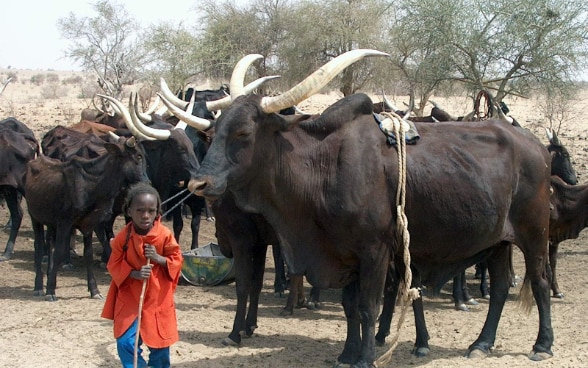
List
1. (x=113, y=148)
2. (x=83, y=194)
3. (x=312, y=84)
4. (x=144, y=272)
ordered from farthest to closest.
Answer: (x=83, y=194) → (x=113, y=148) → (x=312, y=84) → (x=144, y=272)

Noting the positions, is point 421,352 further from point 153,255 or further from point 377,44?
point 377,44

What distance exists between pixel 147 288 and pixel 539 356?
Result: 3.49 m

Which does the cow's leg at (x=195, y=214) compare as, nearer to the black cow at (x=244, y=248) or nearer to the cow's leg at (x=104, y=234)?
the cow's leg at (x=104, y=234)

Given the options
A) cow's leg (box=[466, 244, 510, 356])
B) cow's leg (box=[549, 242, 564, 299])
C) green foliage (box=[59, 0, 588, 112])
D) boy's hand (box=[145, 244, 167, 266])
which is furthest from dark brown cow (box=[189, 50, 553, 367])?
green foliage (box=[59, 0, 588, 112])

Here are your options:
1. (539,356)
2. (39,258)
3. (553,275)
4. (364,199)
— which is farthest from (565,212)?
(39,258)

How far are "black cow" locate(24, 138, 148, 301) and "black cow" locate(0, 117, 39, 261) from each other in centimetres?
239

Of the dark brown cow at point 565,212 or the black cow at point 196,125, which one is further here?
the dark brown cow at point 565,212

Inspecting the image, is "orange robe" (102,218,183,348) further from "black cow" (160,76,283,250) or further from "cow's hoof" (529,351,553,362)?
"cow's hoof" (529,351,553,362)

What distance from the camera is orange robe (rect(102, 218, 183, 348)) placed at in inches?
214

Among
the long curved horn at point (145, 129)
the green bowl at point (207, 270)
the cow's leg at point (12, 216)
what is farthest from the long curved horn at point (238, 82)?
the cow's leg at point (12, 216)

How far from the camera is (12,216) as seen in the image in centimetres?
1184

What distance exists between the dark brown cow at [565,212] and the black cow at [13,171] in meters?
7.57

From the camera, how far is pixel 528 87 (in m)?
20.9

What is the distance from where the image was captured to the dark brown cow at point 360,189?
19.6 feet
